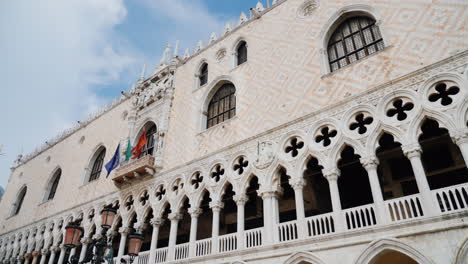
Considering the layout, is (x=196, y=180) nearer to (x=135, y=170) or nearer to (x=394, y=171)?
(x=135, y=170)

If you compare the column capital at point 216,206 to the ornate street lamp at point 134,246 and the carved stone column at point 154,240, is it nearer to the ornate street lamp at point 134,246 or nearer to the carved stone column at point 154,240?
the carved stone column at point 154,240

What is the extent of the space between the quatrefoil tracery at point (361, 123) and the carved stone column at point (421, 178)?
3.57 feet

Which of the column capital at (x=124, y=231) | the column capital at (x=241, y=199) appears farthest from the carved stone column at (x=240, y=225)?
the column capital at (x=124, y=231)

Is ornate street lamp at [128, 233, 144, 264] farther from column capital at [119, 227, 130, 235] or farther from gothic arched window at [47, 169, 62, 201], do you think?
gothic arched window at [47, 169, 62, 201]

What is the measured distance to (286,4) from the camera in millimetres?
11289

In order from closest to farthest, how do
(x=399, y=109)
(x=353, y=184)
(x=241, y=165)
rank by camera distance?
(x=399, y=109)
(x=241, y=165)
(x=353, y=184)

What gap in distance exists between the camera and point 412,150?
6613mm

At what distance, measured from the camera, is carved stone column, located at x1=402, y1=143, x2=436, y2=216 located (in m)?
6.01

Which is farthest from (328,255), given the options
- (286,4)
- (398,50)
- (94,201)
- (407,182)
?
(94,201)

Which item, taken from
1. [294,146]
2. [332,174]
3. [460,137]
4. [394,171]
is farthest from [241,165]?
[460,137]

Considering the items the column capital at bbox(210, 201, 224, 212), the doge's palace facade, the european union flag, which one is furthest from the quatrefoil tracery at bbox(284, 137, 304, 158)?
the european union flag

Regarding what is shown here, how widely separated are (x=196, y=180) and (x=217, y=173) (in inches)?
35.9

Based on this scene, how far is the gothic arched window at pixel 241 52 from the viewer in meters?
12.1

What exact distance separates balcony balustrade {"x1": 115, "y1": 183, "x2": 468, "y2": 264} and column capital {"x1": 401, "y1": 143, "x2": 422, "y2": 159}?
789 millimetres
